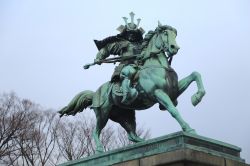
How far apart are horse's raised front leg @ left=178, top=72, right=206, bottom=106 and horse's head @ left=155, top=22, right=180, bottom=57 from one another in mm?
640

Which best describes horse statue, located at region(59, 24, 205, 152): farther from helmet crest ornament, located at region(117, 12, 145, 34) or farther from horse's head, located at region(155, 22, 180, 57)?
helmet crest ornament, located at region(117, 12, 145, 34)

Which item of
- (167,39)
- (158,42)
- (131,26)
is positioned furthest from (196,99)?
(131,26)

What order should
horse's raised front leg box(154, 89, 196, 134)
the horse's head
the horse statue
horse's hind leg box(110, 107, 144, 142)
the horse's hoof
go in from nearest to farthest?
horse's raised front leg box(154, 89, 196, 134)
the horse's hoof
the horse statue
the horse's head
horse's hind leg box(110, 107, 144, 142)

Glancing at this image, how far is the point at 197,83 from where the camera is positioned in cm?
1003

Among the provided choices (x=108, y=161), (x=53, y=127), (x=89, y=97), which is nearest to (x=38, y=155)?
(x=53, y=127)

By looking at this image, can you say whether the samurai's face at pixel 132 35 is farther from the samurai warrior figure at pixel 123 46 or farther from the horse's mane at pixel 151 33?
the horse's mane at pixel 151 33

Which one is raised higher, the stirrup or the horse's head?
the horse's head

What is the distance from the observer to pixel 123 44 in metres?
12.0

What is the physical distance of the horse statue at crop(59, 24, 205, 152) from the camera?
10.1 meters

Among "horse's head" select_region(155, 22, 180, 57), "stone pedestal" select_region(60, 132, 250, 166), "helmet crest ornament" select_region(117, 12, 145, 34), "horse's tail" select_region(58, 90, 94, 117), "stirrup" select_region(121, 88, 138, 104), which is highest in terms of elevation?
"helmet crest ornament" select_region(117, 12, 145, 34)

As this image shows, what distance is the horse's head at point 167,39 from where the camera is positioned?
410 inches

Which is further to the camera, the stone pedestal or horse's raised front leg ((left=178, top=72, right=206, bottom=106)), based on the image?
horse's raised front leg ((left=178, top=72, right=206, bottom=106))

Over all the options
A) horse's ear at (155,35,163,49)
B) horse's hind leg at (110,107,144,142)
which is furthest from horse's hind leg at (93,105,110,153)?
horse's ear at (155,35,163,49)

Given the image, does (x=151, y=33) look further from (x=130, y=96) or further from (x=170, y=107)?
(x=170, y=107)
